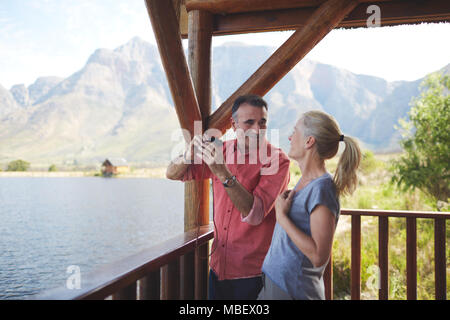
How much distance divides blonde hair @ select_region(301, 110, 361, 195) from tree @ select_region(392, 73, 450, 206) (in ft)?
23.8

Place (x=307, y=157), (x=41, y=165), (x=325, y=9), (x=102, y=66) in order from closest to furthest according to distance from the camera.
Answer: (x=307, y=157)
(x=325, y=9)
(x=41, y=165)
(x=102, y=66)

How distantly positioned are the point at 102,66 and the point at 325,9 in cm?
10547

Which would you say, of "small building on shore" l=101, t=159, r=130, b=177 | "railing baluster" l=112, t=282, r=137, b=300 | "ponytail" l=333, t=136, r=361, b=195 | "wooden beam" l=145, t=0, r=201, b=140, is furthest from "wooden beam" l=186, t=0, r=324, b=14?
"small building on shore" l=101, t=159, r=130, b=177

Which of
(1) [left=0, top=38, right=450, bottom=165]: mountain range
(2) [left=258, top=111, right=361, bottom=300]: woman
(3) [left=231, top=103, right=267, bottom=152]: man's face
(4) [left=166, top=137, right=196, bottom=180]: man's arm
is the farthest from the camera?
(1) [left=0, top=38, right=450, bottom=165]: mountain range

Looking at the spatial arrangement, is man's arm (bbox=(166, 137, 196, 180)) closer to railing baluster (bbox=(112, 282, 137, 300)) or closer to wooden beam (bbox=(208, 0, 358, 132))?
wooden beam (bbox=(208, 0, 358, 132))

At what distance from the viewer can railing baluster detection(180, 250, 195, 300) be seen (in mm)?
1590

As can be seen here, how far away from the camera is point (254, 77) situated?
216cm

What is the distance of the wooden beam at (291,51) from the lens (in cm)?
213

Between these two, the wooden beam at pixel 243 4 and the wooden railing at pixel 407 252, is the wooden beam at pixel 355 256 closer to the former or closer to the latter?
the wooden railing at pixel 407 252

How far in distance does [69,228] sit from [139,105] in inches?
1951

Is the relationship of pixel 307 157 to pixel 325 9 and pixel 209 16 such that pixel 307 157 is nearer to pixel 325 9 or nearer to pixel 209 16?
pixel 325 9

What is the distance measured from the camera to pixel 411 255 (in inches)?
91.5

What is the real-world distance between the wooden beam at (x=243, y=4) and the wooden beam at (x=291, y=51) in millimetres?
202
